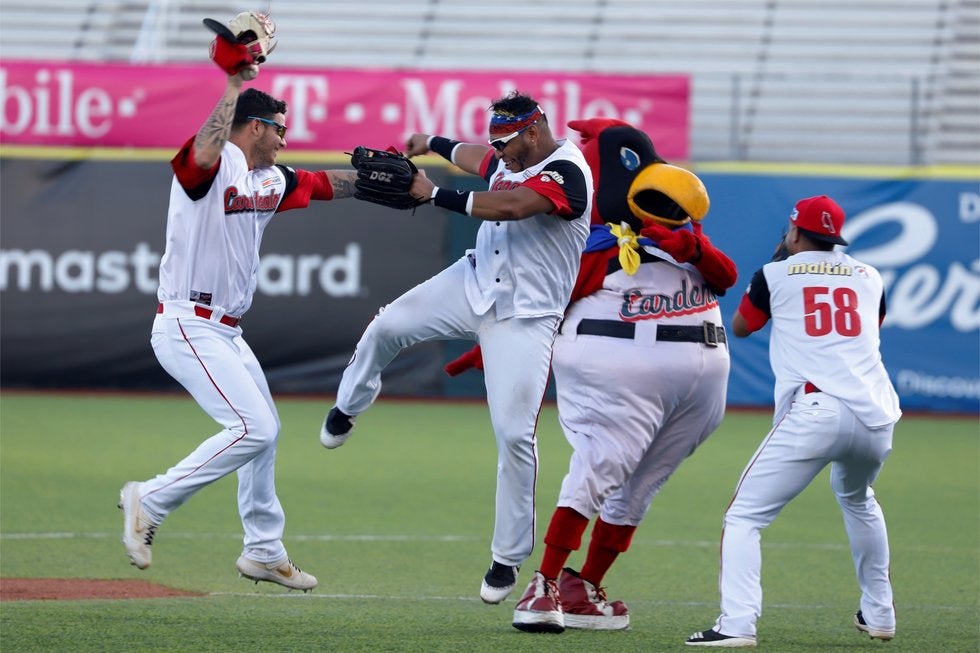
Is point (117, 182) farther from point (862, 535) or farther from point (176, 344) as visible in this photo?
point (862, 535)

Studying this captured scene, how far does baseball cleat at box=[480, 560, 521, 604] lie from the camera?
6.54 metres

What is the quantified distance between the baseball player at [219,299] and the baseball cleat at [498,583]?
1.01 metres

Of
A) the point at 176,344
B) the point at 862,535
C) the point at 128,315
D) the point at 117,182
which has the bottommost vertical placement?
the point at 128,315

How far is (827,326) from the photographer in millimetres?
6211

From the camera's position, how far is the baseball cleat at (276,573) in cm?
679

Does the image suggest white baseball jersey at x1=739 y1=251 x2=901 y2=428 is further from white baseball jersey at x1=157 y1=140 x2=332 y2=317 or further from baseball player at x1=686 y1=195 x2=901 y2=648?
white baseball jersey at x1=157 y1=140 x2=332 y2=317

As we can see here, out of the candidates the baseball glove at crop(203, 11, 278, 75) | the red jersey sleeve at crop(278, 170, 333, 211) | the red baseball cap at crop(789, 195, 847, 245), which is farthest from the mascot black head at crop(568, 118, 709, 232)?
the baseball glove at crop(203, 11, 278, 75)

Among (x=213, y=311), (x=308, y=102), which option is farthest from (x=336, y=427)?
(x=308, y=102)

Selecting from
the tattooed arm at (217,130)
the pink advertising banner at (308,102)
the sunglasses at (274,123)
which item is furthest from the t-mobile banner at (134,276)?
the tattooed arm at (217,130)

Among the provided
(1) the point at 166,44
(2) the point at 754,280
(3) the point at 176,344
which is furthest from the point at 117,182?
(2) the point at 754,280

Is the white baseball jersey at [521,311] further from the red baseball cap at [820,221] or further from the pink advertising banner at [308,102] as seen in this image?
the pink advertising banner at [308,102]

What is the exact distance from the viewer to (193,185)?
6309 millimetres

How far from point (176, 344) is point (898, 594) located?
424 cm

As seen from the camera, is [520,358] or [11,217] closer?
[520,358]
